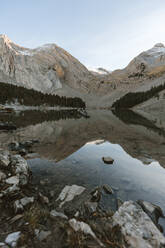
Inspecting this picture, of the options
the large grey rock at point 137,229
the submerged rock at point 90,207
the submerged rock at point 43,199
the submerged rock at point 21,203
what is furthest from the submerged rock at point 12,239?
the large grey rock at point 137,229

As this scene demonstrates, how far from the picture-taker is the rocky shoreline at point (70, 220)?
104 inches

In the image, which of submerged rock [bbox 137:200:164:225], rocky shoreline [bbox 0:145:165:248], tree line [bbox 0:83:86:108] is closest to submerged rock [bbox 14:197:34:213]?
rocky shoreline [bbox 0:145:165:248]

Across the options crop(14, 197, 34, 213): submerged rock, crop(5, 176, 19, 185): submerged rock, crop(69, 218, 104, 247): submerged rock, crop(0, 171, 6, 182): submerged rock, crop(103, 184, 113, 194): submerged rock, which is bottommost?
crop(103, 184, 113, 194): submerged rock

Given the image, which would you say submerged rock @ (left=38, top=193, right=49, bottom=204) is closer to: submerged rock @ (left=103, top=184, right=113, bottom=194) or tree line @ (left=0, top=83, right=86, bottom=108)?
submerged rock @ (left=103, top=184, right=113, bottom=194)

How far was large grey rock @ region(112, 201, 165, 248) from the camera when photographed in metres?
2.66

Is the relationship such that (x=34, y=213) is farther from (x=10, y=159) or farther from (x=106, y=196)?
(x=10, y=159)

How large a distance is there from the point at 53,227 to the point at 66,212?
109 centimetres

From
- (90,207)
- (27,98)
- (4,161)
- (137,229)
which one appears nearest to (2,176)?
(4,161)

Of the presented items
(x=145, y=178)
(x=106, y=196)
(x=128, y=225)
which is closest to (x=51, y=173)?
(x=106, y=196)

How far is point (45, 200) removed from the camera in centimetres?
455

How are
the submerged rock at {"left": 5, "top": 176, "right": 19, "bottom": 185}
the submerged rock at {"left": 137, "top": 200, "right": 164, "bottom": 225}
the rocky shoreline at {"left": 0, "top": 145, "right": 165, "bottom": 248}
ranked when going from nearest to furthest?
the rocky shoreline at {"left": 0, "top": 145, "right": 165, "bottom": 248} < the submerged rock at {"left": 137, "top": 200, "right": 164, "bottom": 225} < the submerged rock at {"left": 5, "top": 176, "right": 19, "bottom": 185}

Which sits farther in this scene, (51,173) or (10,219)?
(51,173)

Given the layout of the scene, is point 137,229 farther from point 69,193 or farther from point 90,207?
point 69,193

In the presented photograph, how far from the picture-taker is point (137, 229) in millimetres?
3035
